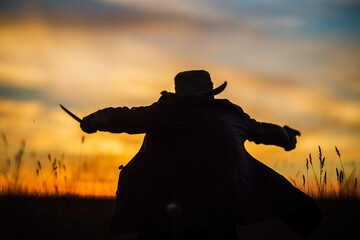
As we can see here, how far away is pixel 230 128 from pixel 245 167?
1.18 feet

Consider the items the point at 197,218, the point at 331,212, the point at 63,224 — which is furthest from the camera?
the point at 331,212

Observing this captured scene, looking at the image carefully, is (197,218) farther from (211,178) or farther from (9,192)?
(9,192)

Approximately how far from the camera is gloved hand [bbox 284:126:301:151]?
4695 millimetres

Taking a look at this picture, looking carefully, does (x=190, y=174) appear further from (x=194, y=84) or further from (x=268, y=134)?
(x=268, y=134)

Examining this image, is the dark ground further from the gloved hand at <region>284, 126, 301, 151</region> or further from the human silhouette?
the human silhouette

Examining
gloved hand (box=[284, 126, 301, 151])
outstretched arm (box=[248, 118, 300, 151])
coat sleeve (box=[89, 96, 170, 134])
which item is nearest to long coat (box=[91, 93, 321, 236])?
coat sleeve (box=[89, 96, 170, 134])

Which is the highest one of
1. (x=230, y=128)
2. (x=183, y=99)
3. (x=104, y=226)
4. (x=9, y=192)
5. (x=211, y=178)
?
(x=183, y=99)

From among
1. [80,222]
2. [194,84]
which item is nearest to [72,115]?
[194,84]

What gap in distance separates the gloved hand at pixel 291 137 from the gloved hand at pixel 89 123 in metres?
1.92

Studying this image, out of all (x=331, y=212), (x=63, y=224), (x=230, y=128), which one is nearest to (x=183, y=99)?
(x=230, y=128)

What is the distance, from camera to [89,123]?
150 inches

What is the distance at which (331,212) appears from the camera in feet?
19.0

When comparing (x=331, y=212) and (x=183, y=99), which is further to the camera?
(x=331, y=212)

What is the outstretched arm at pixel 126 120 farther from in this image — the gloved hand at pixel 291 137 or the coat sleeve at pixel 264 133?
the gloved hand at pixel 291 137
